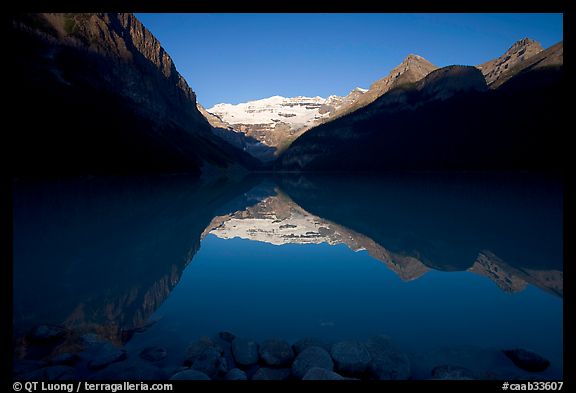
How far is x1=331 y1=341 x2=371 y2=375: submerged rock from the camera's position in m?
7.68

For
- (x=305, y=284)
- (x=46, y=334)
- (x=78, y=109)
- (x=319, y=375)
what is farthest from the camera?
(x=78, y=109)

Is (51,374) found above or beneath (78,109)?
beneath

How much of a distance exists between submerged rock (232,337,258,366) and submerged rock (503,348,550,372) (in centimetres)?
676

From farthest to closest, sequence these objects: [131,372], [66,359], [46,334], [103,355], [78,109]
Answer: [78,109] → [46,334] → [103,355] → [66,359] → [131,372]

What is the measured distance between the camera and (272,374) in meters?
7.73

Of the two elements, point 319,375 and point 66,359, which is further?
point 66,359

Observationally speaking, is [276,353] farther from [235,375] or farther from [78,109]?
[78,109]

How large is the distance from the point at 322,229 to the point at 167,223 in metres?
14.0

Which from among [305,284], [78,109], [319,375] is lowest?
[319,375]

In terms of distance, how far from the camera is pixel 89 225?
2661 cm

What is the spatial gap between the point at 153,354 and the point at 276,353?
3.33m

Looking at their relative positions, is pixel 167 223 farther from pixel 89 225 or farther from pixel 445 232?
pixel 445 232

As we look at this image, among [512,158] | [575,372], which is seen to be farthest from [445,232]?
[512,158]
